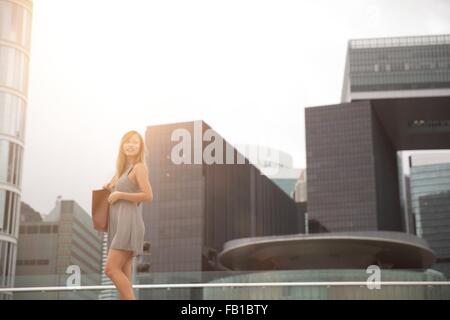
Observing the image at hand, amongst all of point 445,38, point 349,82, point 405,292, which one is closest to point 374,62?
point 349,82

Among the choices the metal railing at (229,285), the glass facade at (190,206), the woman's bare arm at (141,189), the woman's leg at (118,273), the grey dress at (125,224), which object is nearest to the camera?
the woman's leg at (118,273)

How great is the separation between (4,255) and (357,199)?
10186 cm

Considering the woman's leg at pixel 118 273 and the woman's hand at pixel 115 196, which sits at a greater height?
the woman's hand at pixel 115 196

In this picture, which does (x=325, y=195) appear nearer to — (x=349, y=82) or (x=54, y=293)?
(x=349, y=82)

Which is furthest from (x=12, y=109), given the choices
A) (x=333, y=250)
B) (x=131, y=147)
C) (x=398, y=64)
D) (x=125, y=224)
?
(x=398, y=64)

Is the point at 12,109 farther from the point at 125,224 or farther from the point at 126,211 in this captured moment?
the point at 125,224

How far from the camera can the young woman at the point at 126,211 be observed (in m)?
7.50

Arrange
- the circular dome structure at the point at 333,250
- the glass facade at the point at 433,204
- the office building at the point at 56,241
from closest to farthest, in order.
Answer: the circular dome structure at the point at 333,250
the office building at the point at 56,241
the glass facade at the point at 433,204

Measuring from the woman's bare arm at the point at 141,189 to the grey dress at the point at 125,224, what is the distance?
4.7 inches

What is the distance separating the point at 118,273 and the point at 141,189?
103 cm

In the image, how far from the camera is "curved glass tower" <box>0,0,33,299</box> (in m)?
66.7

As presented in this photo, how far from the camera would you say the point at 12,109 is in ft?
228

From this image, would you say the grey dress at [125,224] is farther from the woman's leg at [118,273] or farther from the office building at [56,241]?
the office building at [56,241]

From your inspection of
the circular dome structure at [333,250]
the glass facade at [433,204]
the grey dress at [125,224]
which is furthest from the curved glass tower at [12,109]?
the glass facade at [433,204]
